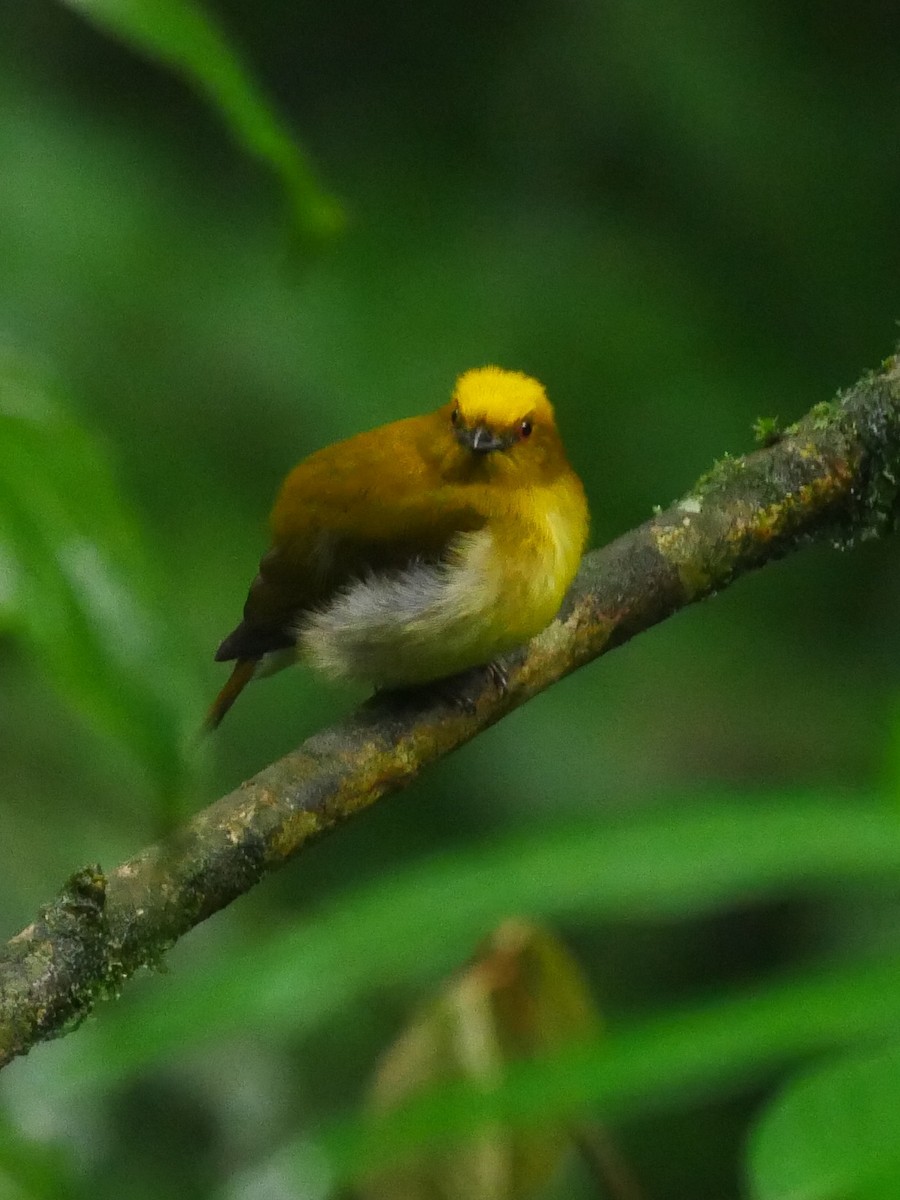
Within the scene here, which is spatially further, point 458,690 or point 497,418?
point 497,418

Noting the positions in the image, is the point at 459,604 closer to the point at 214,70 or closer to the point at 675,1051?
the point at 675,1051

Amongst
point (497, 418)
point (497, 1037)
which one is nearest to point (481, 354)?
point (497, 418)

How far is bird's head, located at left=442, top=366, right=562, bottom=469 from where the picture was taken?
2.59 m

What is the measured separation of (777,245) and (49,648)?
4.62 m

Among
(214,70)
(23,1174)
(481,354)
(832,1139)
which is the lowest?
(832,1139)

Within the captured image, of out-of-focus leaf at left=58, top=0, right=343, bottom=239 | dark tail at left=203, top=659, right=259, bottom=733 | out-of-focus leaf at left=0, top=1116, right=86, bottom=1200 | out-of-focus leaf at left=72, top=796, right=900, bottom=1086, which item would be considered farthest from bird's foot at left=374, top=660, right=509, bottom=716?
out-of-focus leaf at left=58, top=0, right=343, bottom=239

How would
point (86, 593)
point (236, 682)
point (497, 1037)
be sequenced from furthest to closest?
1. point (236, 682)
2. point (497, 1037)
3. point (86, 593)

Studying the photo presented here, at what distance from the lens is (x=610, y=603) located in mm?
2219

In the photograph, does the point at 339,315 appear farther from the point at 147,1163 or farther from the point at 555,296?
the point at 147,1163

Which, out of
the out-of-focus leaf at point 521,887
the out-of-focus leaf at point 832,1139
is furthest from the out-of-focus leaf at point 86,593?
the out-of-focus leaf at point 521,887

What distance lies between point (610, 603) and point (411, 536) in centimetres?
44

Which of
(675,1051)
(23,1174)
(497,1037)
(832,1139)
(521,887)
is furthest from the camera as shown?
(497,1037)

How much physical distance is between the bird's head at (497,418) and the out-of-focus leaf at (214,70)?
1.66m

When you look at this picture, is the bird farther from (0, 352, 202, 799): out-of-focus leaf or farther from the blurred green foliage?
(0, 352, 202, 799): out-of-focus leaf
